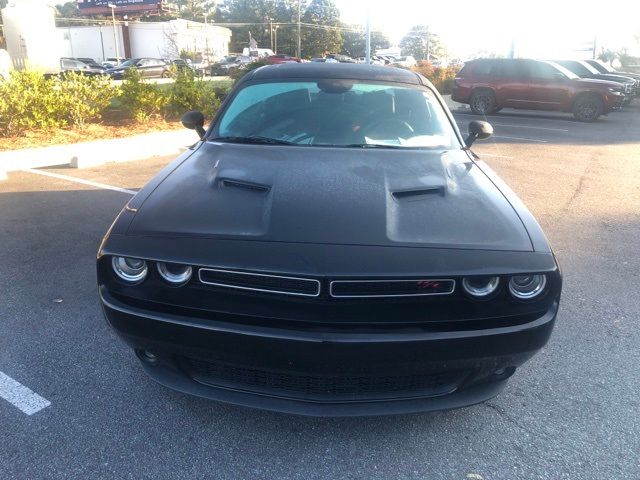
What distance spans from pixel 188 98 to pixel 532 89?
10.6 metres

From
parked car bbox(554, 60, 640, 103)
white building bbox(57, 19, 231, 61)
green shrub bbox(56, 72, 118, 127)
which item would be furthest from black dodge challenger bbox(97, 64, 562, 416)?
white building bbox(57, 19, 231, 61)

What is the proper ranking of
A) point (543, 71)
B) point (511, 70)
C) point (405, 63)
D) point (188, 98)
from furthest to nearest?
point (405, 63) → point (511, 70) → point (543, 71) → point (188, 98)

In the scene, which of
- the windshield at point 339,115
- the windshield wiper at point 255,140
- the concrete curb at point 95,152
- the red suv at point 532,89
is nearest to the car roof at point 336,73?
the windshield at point 339,115

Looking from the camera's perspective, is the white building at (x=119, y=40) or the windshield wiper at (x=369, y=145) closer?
the windshield wiper at (x=369, y=145)

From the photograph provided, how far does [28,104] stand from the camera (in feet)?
30.0

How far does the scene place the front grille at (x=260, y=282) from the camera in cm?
210

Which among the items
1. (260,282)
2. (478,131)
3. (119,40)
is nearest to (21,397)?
(260,282)

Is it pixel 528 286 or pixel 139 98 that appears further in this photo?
pixel 139 98

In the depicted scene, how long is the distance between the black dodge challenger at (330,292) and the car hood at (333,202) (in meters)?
0.01

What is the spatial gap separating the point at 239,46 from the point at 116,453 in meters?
69.2

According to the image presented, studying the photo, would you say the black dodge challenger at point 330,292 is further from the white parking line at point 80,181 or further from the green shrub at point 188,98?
the green shrub at point 188,98

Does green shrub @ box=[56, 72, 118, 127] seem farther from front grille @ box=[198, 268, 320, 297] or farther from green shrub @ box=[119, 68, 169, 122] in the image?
front grille @ box=[198, 268, 320, 297]

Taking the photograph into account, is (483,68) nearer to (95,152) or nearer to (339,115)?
(95,152)

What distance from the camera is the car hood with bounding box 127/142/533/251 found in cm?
226
